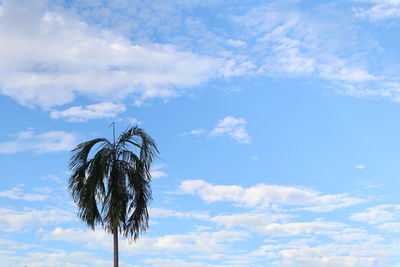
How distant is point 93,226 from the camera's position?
2886 centimetres

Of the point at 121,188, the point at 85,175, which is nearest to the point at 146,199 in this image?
the point at 121,188

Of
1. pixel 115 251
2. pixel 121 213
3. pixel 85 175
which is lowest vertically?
pixel 115 251

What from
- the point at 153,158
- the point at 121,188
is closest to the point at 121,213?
the point at 121,188

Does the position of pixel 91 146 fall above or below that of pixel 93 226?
above

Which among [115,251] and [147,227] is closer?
[115,251]

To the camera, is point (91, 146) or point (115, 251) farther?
point (91, 146)

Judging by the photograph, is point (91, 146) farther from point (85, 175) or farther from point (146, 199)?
point (146, 199)

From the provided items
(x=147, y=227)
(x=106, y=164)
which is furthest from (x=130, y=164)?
(x=147, y=227)

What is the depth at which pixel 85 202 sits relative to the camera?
28812mm

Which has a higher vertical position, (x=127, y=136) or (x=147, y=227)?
(x=127, y=136)

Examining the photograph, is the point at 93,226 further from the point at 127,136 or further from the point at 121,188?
the point at 127,136

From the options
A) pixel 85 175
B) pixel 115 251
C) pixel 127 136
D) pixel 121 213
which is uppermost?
pixel 127 136

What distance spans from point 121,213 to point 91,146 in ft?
12.2

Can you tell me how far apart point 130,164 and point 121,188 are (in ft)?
4.16
